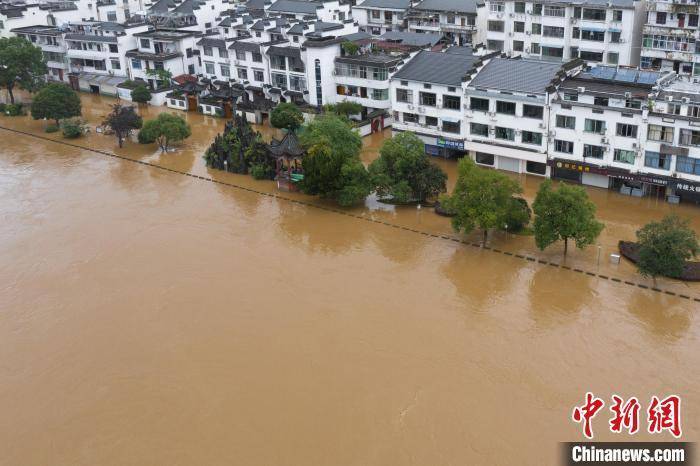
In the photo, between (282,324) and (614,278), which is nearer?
(282,324)

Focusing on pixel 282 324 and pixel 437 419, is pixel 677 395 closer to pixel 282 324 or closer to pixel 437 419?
pixel 437 419

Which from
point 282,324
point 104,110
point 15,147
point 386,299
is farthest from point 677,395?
point 104,110

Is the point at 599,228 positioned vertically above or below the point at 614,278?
above

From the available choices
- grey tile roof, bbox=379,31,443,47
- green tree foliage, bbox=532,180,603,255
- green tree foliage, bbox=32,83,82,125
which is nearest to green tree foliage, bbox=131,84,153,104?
green tree foliage, bbox=32,83,82,125

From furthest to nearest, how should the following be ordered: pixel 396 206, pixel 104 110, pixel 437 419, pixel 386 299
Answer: pixel 104 110
pixel 396 206
pixel 386 299
pixel 437 419

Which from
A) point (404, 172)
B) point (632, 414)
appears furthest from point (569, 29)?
point (632, 414)

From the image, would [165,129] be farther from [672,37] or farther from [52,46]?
[672,37]

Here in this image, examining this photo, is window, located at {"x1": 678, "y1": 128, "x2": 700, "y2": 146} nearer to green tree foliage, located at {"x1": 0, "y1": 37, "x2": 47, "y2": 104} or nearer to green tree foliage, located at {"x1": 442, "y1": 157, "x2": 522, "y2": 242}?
green tree foliage, located at {"x1": 442, "y1": 157, "x2": 522, "y2": 242}

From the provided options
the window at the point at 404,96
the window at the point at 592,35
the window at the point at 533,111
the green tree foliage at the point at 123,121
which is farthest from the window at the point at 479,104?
the green tree foliage at the point at 123,121

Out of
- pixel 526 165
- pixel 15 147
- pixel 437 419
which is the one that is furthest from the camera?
pixel 15 147
